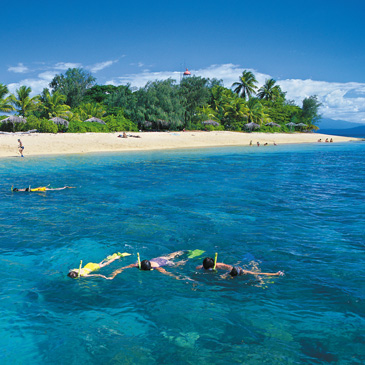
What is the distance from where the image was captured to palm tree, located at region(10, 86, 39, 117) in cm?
4541

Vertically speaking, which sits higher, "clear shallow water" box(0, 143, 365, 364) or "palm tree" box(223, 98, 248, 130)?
"palm tree" box(223, 98, 248, 130)

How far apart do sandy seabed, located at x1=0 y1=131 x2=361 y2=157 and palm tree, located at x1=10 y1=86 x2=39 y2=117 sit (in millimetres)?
7210

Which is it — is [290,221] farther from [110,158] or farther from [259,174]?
[110,158]

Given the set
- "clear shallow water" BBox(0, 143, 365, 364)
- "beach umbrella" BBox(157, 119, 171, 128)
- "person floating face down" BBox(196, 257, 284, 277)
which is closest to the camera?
"clear shallow water" BBox(0, 143, 365, 364)

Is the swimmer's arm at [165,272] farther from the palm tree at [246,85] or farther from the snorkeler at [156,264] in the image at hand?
the palm tree at [246,85]

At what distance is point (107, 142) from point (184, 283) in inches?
1418

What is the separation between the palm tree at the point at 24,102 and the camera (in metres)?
45.4

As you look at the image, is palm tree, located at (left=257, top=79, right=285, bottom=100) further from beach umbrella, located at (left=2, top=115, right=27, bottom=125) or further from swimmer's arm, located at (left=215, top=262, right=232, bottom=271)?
swimmer's arm, located at (left=215, top=262, right=232, bottom=271)

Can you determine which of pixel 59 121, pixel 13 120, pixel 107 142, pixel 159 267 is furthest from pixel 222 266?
pixel 13 120

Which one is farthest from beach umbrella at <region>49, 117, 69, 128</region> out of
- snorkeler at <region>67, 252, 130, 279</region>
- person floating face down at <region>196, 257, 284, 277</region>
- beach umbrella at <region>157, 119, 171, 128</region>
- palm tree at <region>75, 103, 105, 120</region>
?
person floating face down at <region>196, 257, 284, 277</region>

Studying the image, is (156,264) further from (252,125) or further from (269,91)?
(269,91)

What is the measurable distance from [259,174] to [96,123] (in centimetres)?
3160

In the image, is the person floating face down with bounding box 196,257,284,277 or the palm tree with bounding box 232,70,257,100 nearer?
the person floating face down with bounding box 196,257,284,277

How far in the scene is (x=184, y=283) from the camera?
816 centimetres
